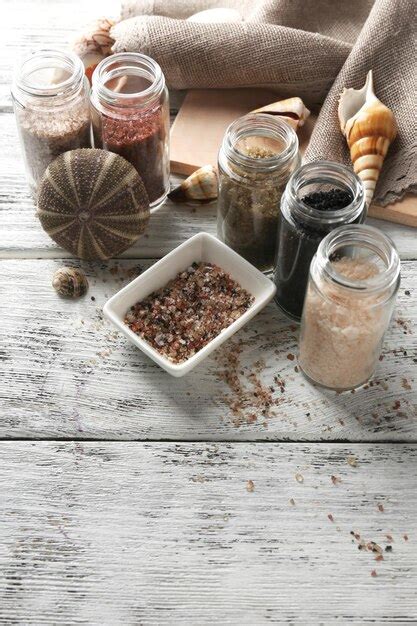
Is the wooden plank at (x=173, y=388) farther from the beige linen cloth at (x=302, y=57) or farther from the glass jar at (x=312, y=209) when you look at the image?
the beige linen cloth at (x=302, y=57)

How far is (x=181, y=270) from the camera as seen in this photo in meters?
1.33

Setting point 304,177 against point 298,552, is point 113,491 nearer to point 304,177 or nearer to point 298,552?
point 298,552

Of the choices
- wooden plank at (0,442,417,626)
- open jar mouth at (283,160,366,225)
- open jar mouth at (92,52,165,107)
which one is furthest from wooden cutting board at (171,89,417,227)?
wooden plank at (0,442,417,626)

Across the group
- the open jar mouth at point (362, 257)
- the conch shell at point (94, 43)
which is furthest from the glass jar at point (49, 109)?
the open jar mouth at point (362, 257)

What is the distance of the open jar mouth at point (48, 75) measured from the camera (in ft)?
4.21

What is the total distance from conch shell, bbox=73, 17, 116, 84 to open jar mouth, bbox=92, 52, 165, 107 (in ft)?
0.53

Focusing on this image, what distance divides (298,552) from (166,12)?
106cm

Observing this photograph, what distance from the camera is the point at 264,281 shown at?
1.28 meters

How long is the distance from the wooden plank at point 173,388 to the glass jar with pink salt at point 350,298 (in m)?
0.07

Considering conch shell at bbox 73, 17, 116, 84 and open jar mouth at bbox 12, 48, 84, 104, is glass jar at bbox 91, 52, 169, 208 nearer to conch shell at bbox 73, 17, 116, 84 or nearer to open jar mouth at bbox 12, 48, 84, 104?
open jar mouth at bbox 12, 48, 84, 104

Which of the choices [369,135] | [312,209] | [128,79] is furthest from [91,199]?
[369,135]

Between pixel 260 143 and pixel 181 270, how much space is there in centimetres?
23

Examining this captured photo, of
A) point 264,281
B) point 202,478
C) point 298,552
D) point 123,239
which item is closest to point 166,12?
point 123,239

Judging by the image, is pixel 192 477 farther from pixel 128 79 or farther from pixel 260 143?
pixel 128 79
